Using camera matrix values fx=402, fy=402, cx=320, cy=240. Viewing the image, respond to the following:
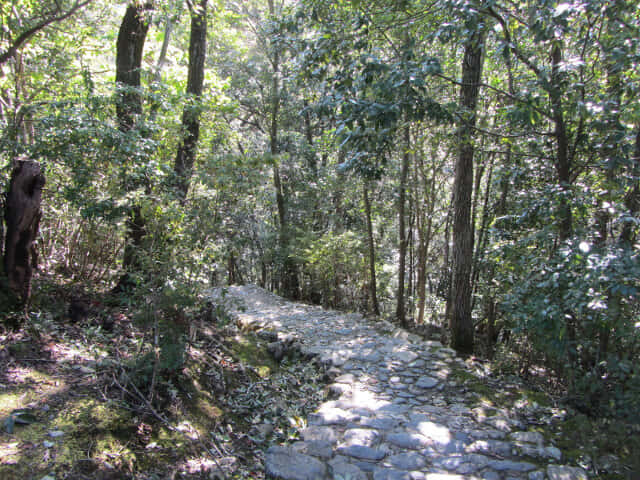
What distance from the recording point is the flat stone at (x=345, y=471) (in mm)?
2654

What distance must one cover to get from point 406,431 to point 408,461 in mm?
435

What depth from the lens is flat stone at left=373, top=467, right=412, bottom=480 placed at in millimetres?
2633

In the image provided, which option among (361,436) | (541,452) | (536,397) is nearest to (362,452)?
(361,436)

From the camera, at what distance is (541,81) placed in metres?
3.46

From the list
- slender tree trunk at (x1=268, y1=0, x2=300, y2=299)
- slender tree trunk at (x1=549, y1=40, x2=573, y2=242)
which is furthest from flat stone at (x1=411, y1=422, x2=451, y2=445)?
slender tree trunk at (x1=268, y1=0, x2=300, y2=299)

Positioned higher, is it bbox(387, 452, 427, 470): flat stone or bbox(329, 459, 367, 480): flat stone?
bbox(387, 452, 427, 470): flat stone

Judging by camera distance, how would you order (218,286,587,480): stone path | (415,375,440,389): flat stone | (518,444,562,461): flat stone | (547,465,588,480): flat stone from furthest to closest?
(415,375,440,389): flat stone, (518,444,562,461): flat stone, (218,286,587,480): stone path, (547,465,588,480): flat stone

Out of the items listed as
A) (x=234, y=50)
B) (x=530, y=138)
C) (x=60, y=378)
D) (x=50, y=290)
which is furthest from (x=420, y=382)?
(x=234, y=50)

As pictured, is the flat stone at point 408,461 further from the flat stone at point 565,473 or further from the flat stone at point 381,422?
the flat stone at point 565,473

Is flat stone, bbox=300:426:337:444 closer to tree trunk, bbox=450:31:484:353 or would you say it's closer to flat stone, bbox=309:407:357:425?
flat stone, bbox=309:407:357:425

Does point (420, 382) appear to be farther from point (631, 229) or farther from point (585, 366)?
point (631, 229)

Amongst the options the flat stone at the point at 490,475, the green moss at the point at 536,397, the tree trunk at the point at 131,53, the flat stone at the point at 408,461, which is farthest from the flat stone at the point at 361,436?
the tree trunk at the point at 131,53

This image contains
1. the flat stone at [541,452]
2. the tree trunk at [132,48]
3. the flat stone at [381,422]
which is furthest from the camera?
the tree trunk at [132,48]

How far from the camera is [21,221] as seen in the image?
343 cm
